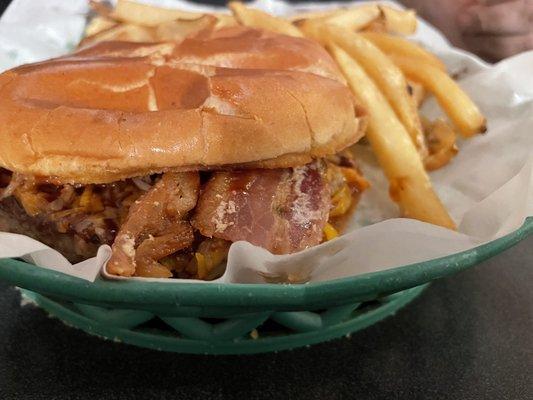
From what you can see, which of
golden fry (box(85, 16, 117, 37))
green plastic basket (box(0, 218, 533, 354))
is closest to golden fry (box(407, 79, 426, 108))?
green plastic basket (box(0, 218, 533, 354))

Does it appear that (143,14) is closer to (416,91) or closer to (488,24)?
(416,91)

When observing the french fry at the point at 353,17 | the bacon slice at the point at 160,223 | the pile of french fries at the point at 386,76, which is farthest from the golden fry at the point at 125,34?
the bacon slice at the point at 160,223

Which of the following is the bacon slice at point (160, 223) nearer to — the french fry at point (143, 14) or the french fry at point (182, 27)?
the french fry at point (182, 27)

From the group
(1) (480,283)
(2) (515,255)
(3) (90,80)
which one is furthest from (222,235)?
(2) (515,255)

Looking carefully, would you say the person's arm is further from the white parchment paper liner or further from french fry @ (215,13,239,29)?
french fry @ (215,13,239,29)

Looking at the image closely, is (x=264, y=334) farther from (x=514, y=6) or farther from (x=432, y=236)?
(x=514, y=6)

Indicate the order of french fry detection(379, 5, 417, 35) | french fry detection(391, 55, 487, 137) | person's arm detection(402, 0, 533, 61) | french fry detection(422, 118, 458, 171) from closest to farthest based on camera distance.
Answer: french fry detection(391, 55, 487, 137)
french fry detection(422, 118, 458, 171)
french fry detection(379, 5, 417, 35)
person's arm detection(402, 0, 533, 61)

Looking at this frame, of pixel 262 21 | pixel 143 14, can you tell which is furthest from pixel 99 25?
pixel 262 21
